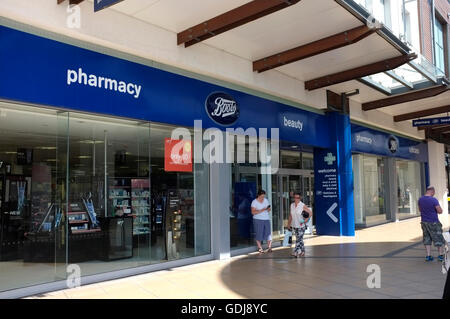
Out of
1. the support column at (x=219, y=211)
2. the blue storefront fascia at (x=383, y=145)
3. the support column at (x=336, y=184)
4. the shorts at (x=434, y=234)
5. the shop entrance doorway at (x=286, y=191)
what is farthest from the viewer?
the blue storefront fascia at (x=383, y=145)

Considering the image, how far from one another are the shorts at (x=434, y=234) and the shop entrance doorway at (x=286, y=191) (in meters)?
4.16

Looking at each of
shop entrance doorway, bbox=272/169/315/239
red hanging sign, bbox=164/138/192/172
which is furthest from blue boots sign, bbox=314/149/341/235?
red hanging sign, bbox=164/138/192/172

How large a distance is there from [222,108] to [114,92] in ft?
8.84

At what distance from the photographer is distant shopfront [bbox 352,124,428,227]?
49.9 feet

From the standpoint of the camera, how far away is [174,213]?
8.39 m

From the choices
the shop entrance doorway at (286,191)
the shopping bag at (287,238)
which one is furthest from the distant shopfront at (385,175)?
the shopping bag at (287,238)

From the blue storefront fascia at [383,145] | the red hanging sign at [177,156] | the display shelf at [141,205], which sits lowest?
the display shelf at [141,205]

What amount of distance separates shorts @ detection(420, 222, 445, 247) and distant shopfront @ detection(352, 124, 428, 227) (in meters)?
6.11

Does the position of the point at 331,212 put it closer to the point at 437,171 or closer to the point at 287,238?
the point at 287,238

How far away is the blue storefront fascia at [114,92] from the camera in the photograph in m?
5.42

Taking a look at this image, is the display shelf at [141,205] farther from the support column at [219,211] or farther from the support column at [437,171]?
the support column at [437,171]

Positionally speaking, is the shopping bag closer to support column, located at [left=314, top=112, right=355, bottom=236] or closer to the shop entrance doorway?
the shop entrance doorway

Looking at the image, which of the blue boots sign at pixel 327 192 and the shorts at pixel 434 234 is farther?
the blue boots sign at pixel 327 192
